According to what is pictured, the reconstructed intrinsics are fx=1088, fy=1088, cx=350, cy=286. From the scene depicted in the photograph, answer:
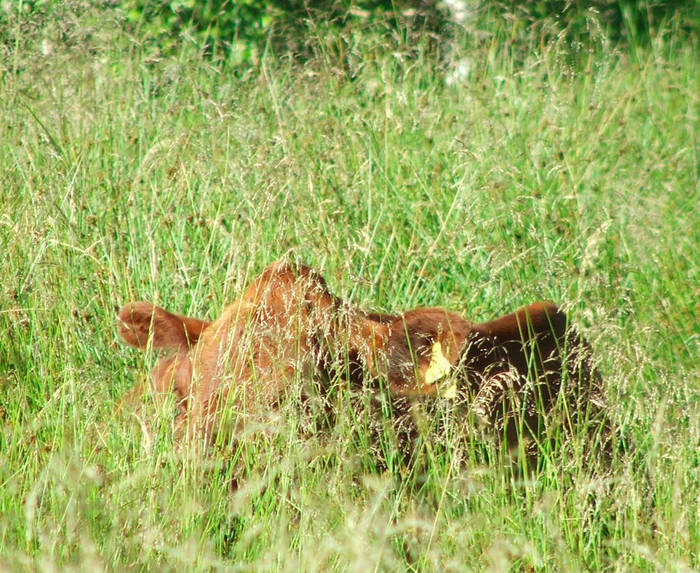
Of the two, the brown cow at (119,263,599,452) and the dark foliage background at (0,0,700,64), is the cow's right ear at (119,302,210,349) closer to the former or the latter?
the brown cow at (119,263,599,452)

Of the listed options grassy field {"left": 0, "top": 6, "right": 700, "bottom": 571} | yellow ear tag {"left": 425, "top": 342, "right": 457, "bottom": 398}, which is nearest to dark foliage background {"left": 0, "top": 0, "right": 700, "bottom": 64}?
grassy field {"left": 0, "top": 6, "right": 700, "bottom": 571}

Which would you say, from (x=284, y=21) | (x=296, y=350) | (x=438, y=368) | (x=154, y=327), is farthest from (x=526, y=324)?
(x=284, y=21)

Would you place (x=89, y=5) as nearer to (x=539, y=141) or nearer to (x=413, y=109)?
(x=413, y=109)

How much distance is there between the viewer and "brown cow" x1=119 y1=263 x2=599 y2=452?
2.87 m

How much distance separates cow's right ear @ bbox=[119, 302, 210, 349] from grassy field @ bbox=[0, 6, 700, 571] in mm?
164

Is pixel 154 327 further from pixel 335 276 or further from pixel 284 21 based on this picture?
pixel 284 21

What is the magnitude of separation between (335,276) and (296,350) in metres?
0.50

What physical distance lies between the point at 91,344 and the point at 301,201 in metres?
0.94

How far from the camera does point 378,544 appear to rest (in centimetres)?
223

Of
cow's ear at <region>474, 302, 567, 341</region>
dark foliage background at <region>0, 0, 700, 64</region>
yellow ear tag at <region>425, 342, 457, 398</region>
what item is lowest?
cow's ear at <region>474, 302, 567, 341</region>

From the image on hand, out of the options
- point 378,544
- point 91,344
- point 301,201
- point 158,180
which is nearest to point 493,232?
point 301,201

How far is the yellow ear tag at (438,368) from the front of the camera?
10.1 feet

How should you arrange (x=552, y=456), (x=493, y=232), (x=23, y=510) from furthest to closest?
(x=493, y=232), (x=552, y=456), (x=23, y=510)

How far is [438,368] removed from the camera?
3.12 meters
